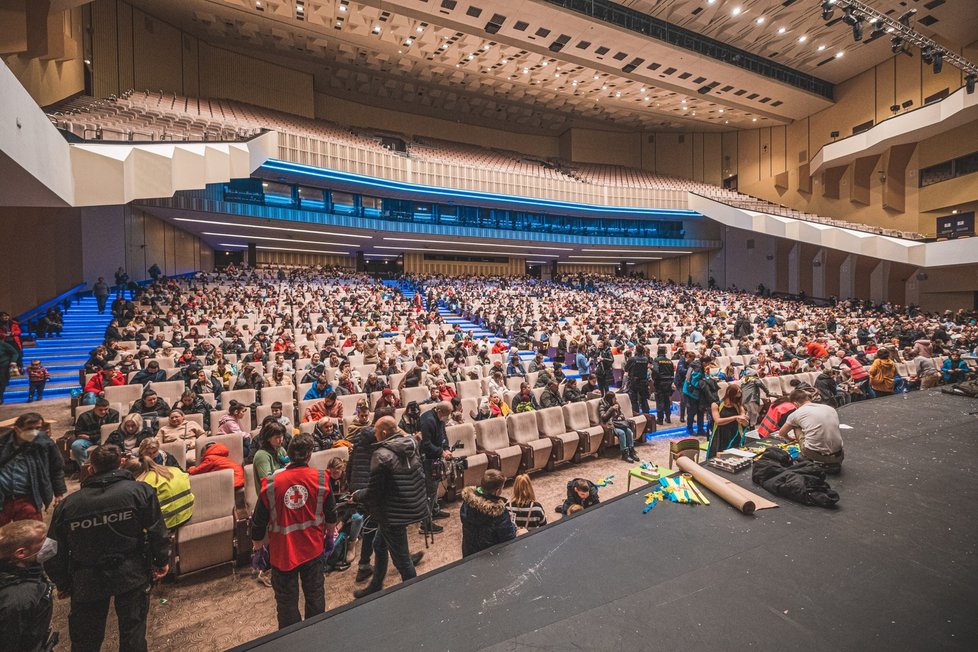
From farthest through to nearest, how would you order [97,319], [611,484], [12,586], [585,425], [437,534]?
[97,319] < [585,425] < [611,484] < [437,534] < [12,586]

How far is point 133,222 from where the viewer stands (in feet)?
48.8

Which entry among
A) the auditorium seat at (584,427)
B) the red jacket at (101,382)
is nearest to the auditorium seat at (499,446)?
the auditorium seat at (584,427)

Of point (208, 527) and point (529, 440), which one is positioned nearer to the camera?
point (208, 527)

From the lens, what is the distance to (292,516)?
2.38m

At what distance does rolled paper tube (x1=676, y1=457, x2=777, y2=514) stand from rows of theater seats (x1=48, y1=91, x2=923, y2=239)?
949 cm

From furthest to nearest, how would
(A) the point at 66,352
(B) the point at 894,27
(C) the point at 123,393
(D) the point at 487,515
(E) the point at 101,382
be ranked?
(B) the point at 894,27 < (A) the point at 66,352 < (E) the point at 101,382 < (C) the point at 123,393 < (D) the point at 487,515

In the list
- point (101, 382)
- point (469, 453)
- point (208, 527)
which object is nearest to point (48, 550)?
point (208, 527)

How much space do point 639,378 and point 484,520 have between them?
16.6ft

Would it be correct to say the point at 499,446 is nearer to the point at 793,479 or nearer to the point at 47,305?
the point at 793,479

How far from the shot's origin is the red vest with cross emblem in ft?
7.78

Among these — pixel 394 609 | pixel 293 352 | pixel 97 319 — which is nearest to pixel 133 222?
pixel 97 319

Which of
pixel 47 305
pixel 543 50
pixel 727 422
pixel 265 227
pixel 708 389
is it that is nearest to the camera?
pixel 727 422

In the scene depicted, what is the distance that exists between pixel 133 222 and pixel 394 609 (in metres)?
17.7

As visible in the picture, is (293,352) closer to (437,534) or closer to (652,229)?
(437,534)
